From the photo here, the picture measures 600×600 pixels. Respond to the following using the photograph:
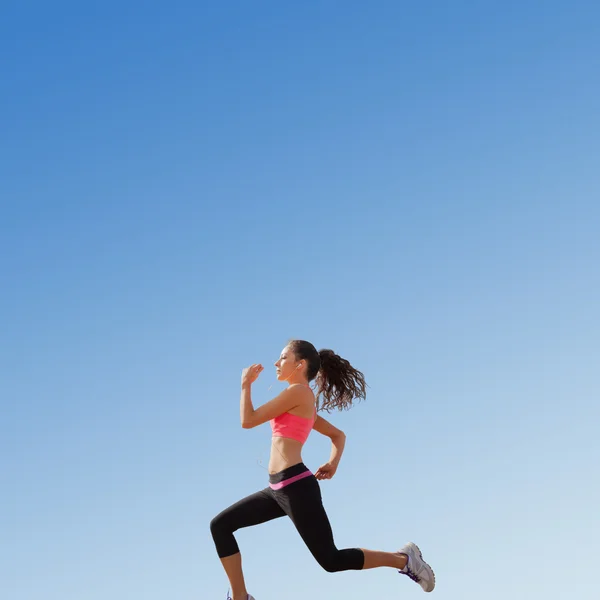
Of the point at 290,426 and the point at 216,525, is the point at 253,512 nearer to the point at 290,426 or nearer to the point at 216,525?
the point at 216,525

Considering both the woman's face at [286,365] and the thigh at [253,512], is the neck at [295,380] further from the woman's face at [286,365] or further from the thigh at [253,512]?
the thigh at [253,512]

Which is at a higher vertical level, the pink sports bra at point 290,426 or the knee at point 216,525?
the pink sports bra at point 290,426

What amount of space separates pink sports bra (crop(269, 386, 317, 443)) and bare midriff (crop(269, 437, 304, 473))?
45mm

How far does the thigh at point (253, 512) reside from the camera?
844 cm

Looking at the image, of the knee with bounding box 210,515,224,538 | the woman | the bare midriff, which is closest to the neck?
the woman

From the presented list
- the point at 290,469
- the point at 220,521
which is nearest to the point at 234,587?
the point at 220,521

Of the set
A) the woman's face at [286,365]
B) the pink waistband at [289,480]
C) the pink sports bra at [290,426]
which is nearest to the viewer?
the pink waistband at [289,480]

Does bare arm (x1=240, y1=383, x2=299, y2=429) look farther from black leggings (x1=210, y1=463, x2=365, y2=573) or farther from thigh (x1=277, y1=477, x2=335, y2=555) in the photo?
thigh (x1=277, y1=477, x2=335, y2=555)

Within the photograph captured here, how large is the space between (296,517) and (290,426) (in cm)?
81

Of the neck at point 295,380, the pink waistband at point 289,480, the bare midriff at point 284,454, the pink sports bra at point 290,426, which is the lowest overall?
the pink waistband at point 289,480

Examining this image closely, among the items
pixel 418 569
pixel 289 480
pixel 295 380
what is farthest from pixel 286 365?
pixel 418 569

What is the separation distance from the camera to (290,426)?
8.44 m

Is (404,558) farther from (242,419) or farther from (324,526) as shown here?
(242,419)

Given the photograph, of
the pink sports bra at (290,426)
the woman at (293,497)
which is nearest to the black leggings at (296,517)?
the woman at (293,497)
